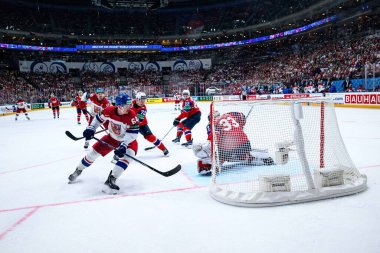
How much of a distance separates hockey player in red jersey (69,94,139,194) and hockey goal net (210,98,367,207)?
108 cm

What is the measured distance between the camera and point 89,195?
379 cm

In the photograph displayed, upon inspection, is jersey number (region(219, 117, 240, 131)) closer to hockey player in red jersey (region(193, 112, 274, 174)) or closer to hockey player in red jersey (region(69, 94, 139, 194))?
hockey player in red jersey (region(193, 112, 274, 174))

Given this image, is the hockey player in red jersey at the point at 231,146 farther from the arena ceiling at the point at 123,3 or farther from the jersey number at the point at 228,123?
the arena ceiling at the point at 123,3

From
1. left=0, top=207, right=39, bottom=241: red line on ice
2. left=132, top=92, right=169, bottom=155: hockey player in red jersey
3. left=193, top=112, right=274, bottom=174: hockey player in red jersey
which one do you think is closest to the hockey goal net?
left=193, top=112, right=274, bottom=174: hockey player in red jersey

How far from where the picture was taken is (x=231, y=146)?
4.16 metres

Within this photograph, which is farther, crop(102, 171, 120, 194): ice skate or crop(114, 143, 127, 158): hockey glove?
crop(102, 171, 120, 194): ice skate

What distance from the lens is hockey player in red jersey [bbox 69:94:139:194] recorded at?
12.5 ft

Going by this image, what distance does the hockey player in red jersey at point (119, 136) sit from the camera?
382cm

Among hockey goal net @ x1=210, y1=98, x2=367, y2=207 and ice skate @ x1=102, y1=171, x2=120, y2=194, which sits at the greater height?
hockey goal net @ x1=210, y1=98, x2=367, y2=207

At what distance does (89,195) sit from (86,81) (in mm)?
36190

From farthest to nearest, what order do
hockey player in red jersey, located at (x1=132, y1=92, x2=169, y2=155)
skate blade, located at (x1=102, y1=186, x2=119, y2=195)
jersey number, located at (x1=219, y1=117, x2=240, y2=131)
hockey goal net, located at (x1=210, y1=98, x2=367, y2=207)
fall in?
hockey player in red jersey, located at (x1=132, y1=92, x2=169, y2=155), jersey number, located at (x1=219, y1=117, x2=240, y2=131), skate blade, located at (x1=102, y1=186, x2=119, y2=195), hockey goal net, located at (x1=210, y1=98, x2=367, y2=207)

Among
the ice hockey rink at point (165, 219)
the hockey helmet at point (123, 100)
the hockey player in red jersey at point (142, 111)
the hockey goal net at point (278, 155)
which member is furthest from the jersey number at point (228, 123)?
the hockey player in red jersey at point (142, 111)

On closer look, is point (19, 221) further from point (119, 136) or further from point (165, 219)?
point (119, 136)

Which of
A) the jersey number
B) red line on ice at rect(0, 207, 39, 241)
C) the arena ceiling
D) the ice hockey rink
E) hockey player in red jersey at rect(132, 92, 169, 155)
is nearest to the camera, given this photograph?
→ the ice hockey rink
